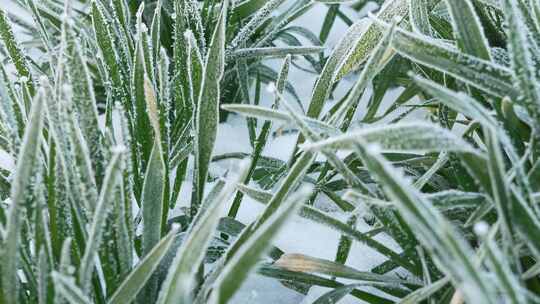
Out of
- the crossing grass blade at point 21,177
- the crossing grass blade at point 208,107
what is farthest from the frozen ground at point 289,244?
the crossing grass blade at point 21,177

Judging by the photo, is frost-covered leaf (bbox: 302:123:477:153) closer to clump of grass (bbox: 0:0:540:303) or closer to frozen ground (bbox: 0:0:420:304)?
clump of grass (bbox: 0:0:540:303)

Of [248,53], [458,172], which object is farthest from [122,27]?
[458,172]

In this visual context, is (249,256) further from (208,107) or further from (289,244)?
(289,244)

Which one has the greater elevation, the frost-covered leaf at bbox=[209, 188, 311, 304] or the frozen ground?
the frost-covered leaf at bbox=[209, 188, 311, 304]

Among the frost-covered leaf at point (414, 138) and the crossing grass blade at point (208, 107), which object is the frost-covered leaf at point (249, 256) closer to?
the frost-covered leaf at point (414, 138)

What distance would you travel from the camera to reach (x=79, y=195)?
611 mm

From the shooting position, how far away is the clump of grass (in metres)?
0.49

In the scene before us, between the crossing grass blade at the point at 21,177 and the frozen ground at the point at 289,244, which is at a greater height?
the crossing grass blade at the point at 21,177

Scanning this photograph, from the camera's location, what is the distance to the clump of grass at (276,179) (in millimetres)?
487

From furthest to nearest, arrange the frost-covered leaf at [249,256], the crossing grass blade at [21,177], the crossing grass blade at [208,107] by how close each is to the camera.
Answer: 1. the crossing grass blade at [208,107]
2. the crossing grass blade at [21,177]
3. the frost-covered leaf at [249,256]

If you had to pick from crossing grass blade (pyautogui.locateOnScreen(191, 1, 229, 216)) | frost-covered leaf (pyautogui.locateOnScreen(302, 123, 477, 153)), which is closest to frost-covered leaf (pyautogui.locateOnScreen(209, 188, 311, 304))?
frost-covered leaf (pyautogui.locateOnScreen(302, 123, 477, 153))

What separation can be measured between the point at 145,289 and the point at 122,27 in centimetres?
47

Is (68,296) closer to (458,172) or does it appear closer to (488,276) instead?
(488,276)

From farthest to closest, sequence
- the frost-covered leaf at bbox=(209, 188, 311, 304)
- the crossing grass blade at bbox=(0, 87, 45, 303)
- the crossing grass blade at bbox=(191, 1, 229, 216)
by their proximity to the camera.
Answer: the crossing grass blade at bbox=(191, 1, 229, 216)
the crossing grass blade at bbox=(0, 87, 45, 303)
the frost-covered leaf at bbox=(209, 188, 311, 304)
